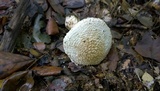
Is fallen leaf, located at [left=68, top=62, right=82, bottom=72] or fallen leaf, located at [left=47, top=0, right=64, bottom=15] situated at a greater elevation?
fallen leaf, located at [left=47, top=0, right=64, bottom=15]

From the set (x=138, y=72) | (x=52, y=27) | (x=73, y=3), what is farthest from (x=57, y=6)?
(x=138, y=72)

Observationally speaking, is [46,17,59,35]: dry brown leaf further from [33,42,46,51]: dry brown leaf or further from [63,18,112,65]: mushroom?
[63,18,112,65]: mushroom

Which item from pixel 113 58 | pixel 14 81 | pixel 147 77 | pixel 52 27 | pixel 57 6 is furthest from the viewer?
pixel 57 6

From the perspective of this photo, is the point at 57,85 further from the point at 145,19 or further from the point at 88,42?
the point at 145,19

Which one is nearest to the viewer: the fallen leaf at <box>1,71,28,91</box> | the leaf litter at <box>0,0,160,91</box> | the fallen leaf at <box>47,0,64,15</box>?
the fallen leaf at <box>1,71,28,91</box>

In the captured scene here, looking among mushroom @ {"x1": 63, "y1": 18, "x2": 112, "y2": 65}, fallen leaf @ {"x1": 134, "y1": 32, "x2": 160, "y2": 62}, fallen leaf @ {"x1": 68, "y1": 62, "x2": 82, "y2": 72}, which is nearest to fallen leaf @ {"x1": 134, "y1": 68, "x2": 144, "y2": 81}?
fallen leaf @ {"x1": 134, "y1": 32, "x2": 160, "y2": 62}

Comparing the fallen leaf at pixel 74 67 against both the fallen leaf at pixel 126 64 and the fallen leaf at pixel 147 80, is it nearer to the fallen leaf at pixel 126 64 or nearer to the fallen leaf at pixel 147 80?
the fallen leaf at pixel 126 64

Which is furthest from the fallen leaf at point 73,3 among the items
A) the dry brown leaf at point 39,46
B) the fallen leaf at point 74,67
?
the fallen leaf at point 74,67
